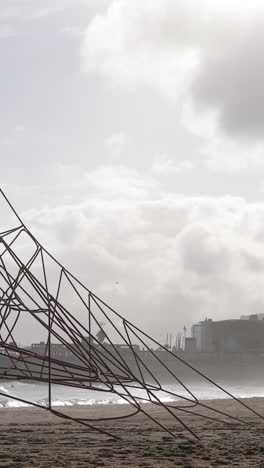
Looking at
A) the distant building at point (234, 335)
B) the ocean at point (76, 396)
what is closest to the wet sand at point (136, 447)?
the ocean at point (76, 396)

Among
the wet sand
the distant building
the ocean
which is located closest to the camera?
the wet sand

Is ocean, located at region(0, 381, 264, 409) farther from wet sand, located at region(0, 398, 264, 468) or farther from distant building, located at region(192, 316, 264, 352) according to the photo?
distant building, located at region(192, 316, 264, 352)

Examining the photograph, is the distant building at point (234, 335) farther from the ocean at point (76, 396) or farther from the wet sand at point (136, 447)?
the wet sand at point (136, 447)

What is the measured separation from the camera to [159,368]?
107312mm

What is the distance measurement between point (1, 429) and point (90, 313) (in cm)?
643

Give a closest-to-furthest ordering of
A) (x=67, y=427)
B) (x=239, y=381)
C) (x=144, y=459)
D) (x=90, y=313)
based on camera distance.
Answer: (x=144, y=459) < (x=90, y=313) < (x=67, y=427) < (x=239, y=381)

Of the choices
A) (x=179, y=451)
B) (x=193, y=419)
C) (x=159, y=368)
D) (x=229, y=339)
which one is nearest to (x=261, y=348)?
(x=229, y=339)

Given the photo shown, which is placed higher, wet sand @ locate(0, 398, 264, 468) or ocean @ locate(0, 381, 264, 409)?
ocean @ locate(0, 381, 264, 409)

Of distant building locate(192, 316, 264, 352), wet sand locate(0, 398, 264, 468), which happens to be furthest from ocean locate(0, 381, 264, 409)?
distant building locate(192, 316, 264, 352)

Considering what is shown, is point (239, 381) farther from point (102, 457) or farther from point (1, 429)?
point (102, 457)

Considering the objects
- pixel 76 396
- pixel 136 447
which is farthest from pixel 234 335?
pixel 136 447

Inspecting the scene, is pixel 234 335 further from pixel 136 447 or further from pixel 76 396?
pixel 136 447

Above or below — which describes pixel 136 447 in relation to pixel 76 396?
below

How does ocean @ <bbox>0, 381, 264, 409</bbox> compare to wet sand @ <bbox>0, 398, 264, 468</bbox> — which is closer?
wet sand @ <bbox>0, 398, 264, 468</bbox>
